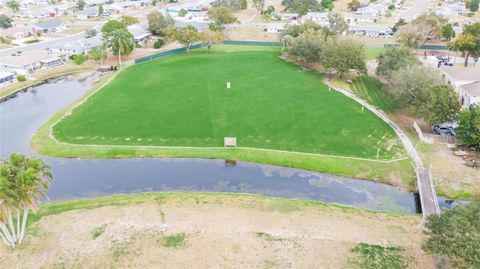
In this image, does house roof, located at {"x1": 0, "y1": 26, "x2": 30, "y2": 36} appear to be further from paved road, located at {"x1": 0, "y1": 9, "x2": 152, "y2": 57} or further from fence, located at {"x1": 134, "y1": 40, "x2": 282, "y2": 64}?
fence, located at {"x1": 134, "y1": 40, "x2": 282, "y2": 64}

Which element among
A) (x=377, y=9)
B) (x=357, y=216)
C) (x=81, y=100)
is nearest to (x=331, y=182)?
(x=357, y=216)

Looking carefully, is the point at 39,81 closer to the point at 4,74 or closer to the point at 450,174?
the point at 4,74

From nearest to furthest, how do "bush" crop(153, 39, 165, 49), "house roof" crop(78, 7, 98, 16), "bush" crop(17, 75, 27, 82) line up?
"bush" crop(17, 75, 27, 82) < "bush" crop(153, 39, 165, 49) < "house roof" crop(78, 7, 98, 16)

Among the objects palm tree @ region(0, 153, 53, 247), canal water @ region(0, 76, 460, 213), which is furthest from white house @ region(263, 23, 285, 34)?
palm tree @ region(0, 153, 53, 247)

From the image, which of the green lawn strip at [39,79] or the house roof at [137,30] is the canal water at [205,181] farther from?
the house roof at [137,30]

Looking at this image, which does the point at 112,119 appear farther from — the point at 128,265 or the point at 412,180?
the point at 412,180

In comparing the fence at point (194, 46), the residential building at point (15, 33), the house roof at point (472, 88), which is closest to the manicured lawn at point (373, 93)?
the house roof at point (472, 88)
